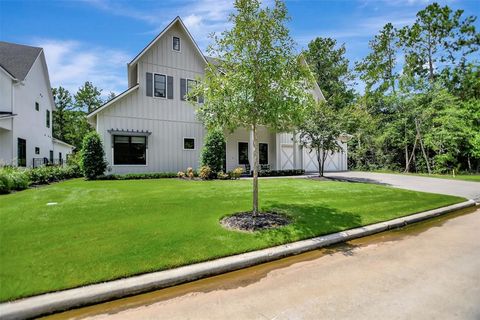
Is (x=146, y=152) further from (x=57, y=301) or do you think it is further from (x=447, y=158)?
(x=447, y=158)

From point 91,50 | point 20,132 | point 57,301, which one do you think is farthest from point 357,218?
point 20,132

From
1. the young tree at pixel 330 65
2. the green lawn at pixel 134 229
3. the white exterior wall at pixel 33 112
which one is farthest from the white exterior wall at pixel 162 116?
the young tree at pixel 330 65

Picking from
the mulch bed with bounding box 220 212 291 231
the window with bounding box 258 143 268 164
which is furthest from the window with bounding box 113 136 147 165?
the mulch bed with bounding box 220 212 291 231

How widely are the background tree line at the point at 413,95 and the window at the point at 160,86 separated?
1045 cm

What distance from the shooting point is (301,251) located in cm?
493

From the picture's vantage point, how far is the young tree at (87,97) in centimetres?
3991

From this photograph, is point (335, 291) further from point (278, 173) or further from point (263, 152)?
point (263, 152)

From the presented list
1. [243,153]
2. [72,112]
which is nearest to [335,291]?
[243,153]

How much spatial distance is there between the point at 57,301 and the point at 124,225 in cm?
246

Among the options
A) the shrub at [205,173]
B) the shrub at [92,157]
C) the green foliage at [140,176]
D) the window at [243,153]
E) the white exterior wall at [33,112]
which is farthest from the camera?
the window at [243,153]

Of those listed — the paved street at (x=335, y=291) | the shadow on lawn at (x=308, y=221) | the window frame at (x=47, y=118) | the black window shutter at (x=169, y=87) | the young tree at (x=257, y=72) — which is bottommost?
the paved street at (x=335, y=291)

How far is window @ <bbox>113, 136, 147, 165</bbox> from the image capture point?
1540 cm

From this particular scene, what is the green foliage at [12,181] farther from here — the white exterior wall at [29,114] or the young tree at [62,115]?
the young tree at [62,115]

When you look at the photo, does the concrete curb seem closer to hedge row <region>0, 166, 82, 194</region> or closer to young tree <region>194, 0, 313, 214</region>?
young tree <region>194, 0, 313, 214</region>
